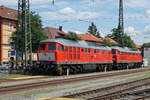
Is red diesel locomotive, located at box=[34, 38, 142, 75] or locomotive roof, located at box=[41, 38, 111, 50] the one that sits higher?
locomotive roof, located at box=[41, 38, 111, 50]

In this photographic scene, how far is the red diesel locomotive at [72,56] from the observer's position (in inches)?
933

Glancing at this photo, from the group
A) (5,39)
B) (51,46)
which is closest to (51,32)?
(5,39)

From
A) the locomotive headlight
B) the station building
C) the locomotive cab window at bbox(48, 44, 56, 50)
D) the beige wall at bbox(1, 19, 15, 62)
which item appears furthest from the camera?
the beige wall at bbox(1, 19, 15, 62)

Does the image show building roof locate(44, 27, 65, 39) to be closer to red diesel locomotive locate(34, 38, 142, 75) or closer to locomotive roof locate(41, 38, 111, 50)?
red diesel locomotive locate(34, 38, 142, 75)

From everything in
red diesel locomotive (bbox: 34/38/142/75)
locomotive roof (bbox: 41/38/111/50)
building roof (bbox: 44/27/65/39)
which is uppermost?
building roof (bbox: 44/27/65/39)

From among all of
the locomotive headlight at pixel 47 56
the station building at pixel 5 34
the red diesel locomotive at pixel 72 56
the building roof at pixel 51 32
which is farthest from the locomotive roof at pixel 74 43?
the building roof at pixel 51 32

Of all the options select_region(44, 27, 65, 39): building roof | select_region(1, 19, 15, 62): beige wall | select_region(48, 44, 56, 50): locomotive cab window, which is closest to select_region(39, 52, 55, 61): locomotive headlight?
select_region(48, 44, 56, 50): locomotive cab window

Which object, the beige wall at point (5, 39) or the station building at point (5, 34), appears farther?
the beige wall at point (5, 39)

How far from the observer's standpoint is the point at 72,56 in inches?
996

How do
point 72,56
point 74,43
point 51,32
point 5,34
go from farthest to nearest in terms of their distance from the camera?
point 51,32 → point 5,34 → point 74,43 → point 72,56

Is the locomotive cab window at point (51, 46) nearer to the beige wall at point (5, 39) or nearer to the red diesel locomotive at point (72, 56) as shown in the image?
Answer: the red diesel locomotive at point (72, 56)

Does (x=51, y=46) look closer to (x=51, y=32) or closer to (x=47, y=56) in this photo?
(x=47, y=56)

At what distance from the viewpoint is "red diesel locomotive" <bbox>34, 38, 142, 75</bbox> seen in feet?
77.7

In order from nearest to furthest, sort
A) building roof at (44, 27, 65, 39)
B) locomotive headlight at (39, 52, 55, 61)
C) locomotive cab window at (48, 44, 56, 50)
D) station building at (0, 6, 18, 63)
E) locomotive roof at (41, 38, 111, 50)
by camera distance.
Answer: locomotive headlight at (39, 52, 55, 61) < locomotive cab window at (48, 44, 56, 50) < locomotive roof at (41, 38, 111, 50) < station building at (0, 6, 18, 63) < building roof at (44, 27, 65, 39)
